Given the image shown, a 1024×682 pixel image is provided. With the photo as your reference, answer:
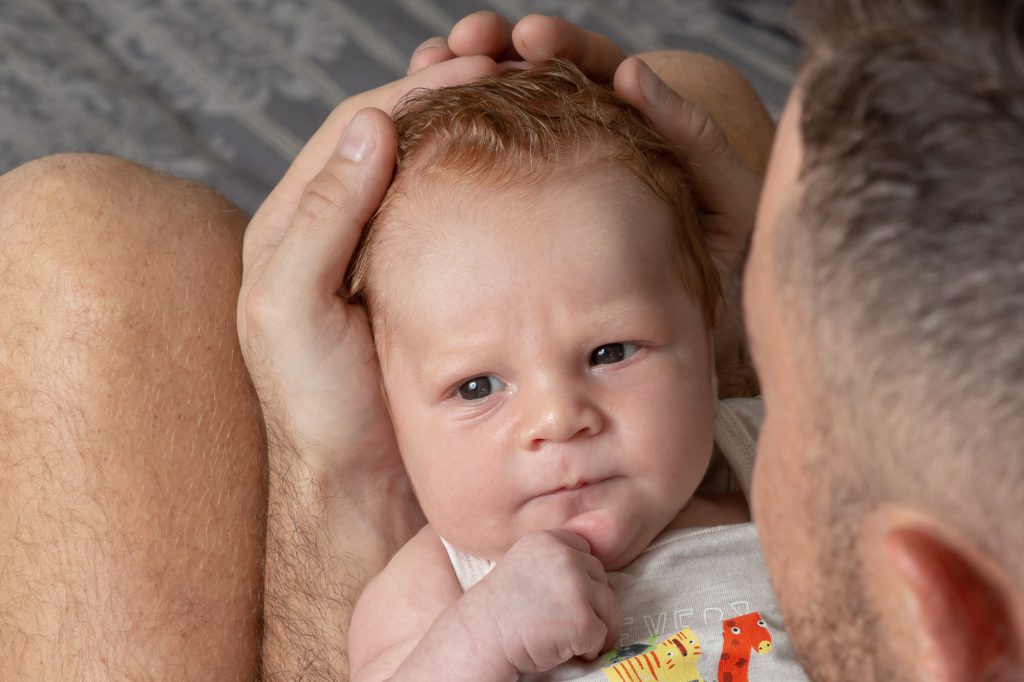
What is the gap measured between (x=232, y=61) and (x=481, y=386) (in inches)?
58.9

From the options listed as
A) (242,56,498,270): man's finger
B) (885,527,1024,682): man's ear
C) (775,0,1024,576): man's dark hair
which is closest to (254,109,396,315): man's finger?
(242,56,498,270): man's finger

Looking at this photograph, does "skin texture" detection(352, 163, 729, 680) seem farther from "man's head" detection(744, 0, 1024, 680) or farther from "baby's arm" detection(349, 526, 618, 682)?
"man's head" detection(744, 0, 1024, 680)

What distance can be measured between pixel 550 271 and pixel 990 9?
2.05 ft

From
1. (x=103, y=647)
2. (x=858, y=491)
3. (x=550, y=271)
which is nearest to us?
(x=858, y=491)

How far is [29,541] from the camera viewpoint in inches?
62.2

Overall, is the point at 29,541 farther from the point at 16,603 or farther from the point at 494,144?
the point at 494,144

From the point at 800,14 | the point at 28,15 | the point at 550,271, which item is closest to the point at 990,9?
the point at 800,14

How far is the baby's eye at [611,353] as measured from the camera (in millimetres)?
1355

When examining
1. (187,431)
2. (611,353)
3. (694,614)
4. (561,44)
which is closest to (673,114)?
(561,44)

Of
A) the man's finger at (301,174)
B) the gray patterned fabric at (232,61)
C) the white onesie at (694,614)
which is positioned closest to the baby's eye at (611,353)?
the white onesie at (694,614)

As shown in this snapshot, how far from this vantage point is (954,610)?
2.53ft

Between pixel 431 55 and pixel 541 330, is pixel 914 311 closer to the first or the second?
pixel 541 330

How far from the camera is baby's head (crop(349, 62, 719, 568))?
1.32 m

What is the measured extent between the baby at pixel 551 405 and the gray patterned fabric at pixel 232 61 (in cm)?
108
